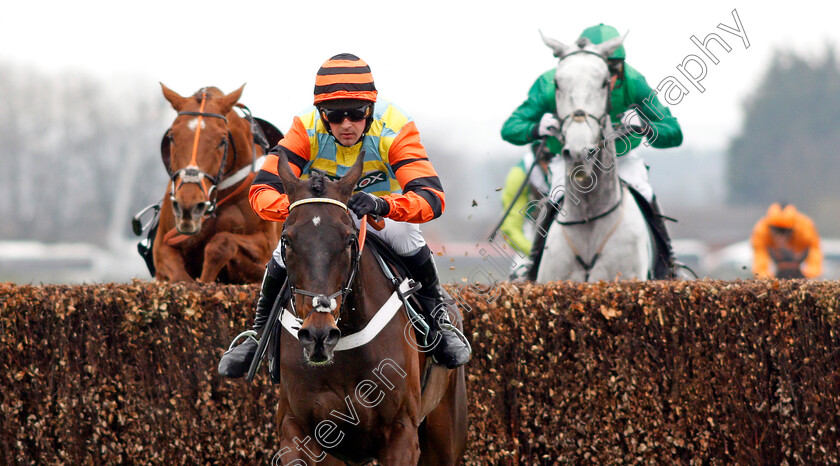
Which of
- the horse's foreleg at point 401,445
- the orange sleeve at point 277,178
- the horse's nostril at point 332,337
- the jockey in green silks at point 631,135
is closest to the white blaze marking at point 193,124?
the jockey in green silks at point 631,135

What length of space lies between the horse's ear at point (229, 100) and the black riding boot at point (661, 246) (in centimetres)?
305

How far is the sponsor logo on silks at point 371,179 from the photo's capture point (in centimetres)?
423

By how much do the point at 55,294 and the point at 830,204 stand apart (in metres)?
41.4

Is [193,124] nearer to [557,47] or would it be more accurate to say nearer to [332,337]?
[557,47]

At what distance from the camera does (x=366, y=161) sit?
4.20 m

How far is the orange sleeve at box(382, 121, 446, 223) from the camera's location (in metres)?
3.83

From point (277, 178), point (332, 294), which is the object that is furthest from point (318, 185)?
point (277, 178)

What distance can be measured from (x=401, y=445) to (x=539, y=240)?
3787 millimetres

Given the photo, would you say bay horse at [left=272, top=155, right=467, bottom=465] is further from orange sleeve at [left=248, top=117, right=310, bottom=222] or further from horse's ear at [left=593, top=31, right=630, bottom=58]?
horse's ear at [left=593, top=31, right=630, bottom=58]

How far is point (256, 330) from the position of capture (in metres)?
4.28

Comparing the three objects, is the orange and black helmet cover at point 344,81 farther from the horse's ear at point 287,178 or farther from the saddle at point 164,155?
the saddle at point 164,155

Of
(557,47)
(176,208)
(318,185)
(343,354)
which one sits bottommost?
(343,354)

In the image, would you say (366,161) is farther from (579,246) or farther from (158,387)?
(579,246)

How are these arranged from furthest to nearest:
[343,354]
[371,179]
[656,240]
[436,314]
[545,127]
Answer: [656,240]
[545,127]
[436,314]
[371,179]
[343,354]
